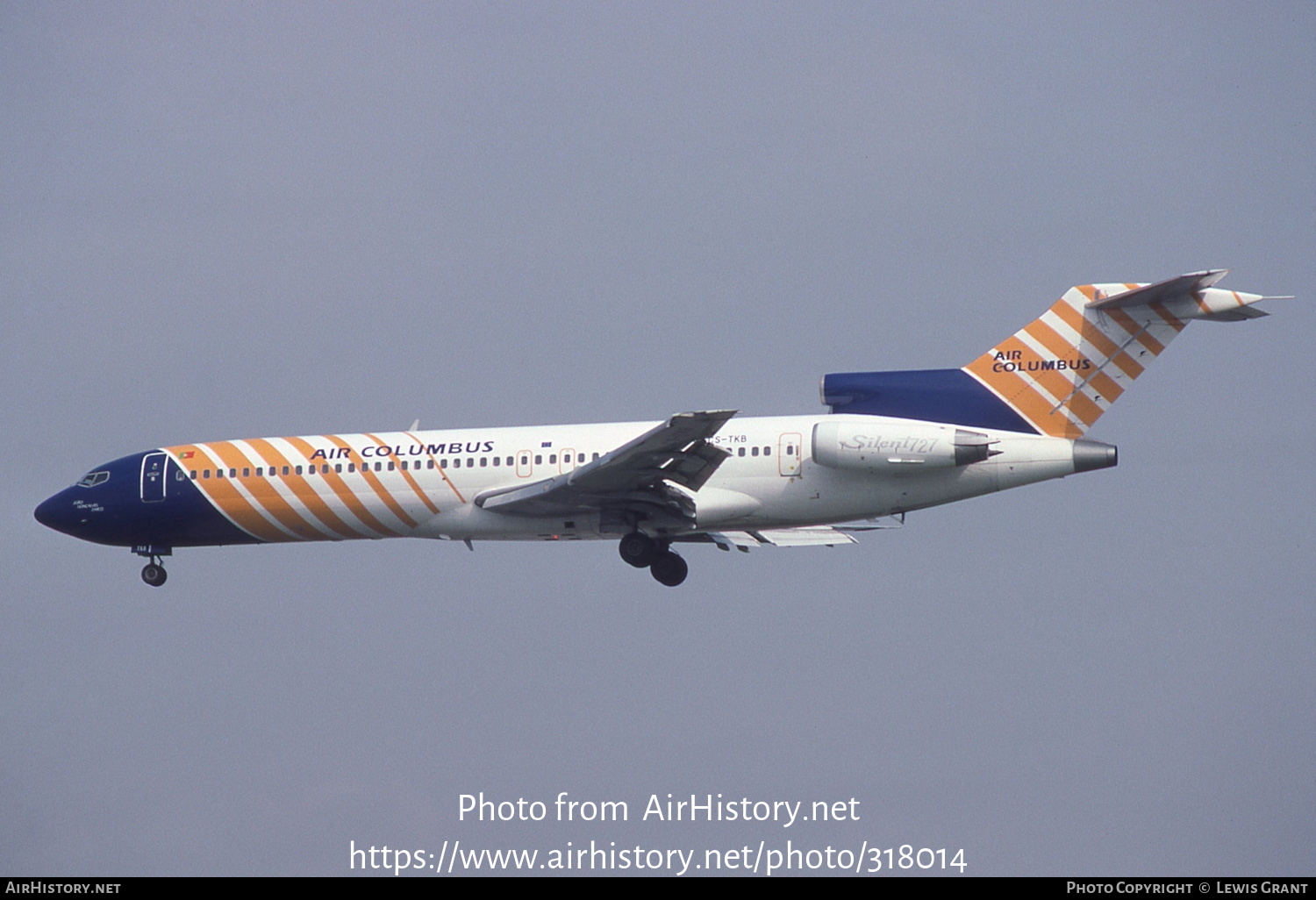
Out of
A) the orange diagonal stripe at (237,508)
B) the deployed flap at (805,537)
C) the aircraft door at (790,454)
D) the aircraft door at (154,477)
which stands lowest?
the deployed flap at (805,537)

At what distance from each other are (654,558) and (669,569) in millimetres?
564

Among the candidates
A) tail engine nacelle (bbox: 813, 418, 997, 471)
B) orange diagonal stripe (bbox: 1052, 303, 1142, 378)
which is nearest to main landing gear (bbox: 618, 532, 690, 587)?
tail engine nacelle (bbox: 813, 418, 997, 471)

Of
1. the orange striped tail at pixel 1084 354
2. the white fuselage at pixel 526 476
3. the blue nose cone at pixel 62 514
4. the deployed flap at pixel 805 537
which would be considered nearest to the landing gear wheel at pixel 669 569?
the white fuselage at pixel 526 476

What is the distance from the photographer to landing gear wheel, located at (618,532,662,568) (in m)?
33.3

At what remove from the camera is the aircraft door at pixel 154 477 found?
35625 mm

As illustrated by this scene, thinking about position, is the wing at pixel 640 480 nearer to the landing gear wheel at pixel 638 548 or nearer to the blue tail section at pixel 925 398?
the landing gear wheel at pixel 638 548

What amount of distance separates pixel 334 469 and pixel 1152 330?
56.7 ft

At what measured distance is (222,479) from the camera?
35.2m

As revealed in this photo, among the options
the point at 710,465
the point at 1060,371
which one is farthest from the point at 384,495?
the point at 1060,371

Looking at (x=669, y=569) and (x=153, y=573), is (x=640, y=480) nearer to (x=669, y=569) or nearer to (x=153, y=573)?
(x=669, y=569)

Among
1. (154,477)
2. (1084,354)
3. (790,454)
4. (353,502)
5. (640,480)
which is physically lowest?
(640,480)

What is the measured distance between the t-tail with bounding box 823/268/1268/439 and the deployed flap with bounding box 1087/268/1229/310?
0.02m

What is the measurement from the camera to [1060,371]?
31.2 meters

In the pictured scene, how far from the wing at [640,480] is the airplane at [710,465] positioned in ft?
0.13
